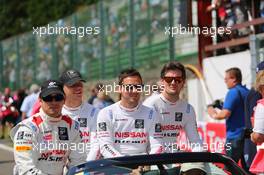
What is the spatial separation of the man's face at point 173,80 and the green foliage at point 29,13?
4349 cm

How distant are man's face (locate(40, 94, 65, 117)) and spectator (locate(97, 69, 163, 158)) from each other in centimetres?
96

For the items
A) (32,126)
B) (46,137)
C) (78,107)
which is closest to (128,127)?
(78,107)

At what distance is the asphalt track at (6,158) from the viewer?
13.3m

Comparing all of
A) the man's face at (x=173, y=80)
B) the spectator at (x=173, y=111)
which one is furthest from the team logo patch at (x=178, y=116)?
the man's face at (x=173, y=80)

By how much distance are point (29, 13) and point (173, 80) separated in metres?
49.3

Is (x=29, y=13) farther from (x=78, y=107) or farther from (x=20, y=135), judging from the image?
(x=20, y=135)

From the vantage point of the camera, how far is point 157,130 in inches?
274

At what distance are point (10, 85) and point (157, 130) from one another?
29024mm

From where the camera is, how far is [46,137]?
5.89m

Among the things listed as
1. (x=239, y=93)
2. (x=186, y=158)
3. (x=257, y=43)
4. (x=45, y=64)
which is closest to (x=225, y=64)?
(x=257, y=43)

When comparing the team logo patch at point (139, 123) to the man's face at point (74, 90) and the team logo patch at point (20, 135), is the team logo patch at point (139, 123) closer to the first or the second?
the man's face at point (74, 90)

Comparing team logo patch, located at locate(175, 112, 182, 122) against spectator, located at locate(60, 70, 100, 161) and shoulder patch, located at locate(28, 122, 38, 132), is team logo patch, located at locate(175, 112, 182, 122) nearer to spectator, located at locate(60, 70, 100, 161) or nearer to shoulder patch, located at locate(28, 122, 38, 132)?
spectator, located at locate(60, 70, 100, 161)

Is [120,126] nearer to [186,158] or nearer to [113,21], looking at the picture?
[186,158]

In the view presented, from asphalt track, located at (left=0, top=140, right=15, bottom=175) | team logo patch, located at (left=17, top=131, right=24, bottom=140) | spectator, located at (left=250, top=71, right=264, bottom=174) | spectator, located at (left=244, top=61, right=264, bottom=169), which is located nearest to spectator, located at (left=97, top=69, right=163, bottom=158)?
spectator, located at (left=250, top=71, right=264, bottom=174)
